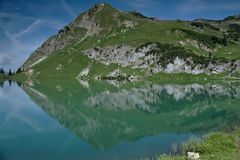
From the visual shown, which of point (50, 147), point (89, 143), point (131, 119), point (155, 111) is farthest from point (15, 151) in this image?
point (155, 111)

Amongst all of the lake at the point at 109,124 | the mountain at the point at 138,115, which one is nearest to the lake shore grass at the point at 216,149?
the lake at the point at 109,124

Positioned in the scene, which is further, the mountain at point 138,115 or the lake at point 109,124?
the mountain at point 138,115

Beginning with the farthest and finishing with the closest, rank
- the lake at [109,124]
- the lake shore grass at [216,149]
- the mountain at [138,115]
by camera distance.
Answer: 1. the mountain at [138,115]
2. the lake at [109,124]
3. the lake shore grass at [216,149]

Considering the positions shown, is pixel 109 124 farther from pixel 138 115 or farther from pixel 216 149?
pixel 216 149

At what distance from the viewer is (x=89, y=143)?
6266 centimetres

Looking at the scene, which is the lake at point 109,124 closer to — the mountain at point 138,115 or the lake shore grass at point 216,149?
the mountain at point 138,115

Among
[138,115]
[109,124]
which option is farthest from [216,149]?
[138,115]

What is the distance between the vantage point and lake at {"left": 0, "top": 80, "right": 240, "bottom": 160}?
56.0m

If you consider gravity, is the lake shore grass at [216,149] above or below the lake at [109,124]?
above

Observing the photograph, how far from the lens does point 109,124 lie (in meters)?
87.5

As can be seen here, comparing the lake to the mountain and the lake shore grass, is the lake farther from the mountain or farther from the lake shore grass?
the lake shore grass

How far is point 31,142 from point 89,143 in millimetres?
10921

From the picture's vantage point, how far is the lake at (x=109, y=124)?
56000 millimetres

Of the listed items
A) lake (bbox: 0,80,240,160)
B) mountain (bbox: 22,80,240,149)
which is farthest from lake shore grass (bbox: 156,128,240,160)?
mountain (bbox: 22,80,240,149)
